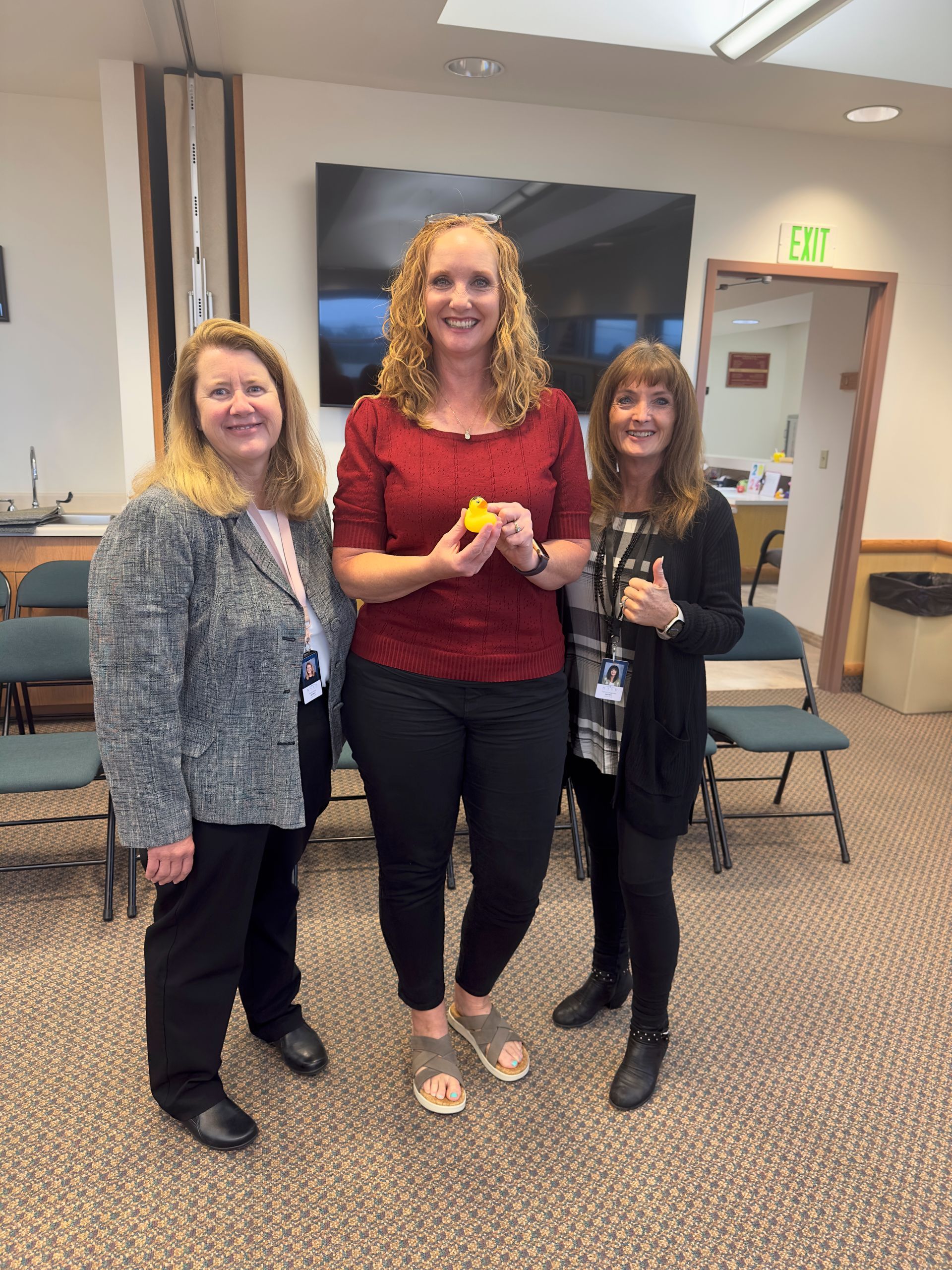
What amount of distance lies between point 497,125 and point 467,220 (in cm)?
291

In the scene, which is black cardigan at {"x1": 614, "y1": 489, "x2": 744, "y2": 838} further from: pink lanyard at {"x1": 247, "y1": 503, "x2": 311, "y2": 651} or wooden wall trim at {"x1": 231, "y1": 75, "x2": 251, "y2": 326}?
wooden wall trim at {"x1": 231, "y1": 75, "x2": 251, "y2": 326}

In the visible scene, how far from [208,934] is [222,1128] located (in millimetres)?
457

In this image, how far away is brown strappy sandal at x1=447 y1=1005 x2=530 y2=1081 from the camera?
6.37 ft

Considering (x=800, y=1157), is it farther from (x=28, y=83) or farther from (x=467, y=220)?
(x=28, y=83)

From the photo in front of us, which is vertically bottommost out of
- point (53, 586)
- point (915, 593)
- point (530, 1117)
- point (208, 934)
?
point (530, 1117)

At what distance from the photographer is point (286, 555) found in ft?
5.30

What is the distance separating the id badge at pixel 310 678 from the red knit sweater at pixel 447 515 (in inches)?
4.9

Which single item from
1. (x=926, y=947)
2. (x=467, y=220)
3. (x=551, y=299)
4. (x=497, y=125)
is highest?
(x=497, y=125)

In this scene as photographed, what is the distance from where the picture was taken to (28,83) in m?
3.93

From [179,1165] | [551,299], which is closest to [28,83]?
[551,299]

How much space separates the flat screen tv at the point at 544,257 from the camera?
380cm

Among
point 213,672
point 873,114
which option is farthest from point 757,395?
point 213,672

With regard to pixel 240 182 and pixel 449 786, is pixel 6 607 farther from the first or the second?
pixel 449 786

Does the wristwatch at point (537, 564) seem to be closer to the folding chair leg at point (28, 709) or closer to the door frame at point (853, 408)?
the folding chair leg at point (28, 709)
